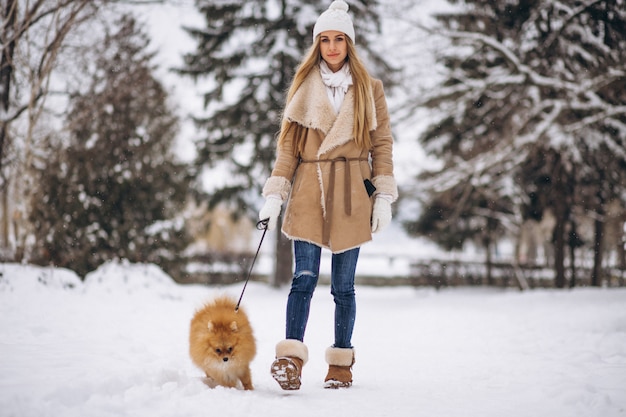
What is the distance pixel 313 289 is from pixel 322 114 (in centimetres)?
113

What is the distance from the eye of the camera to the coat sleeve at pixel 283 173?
316 centimetres

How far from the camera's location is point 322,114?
3.15 meters

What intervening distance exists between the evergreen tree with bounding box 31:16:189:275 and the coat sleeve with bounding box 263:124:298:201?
6978 millimetres

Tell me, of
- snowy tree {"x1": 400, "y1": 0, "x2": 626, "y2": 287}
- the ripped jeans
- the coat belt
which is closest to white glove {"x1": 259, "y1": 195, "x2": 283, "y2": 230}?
the ripped jeans

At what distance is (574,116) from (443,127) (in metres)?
3.18

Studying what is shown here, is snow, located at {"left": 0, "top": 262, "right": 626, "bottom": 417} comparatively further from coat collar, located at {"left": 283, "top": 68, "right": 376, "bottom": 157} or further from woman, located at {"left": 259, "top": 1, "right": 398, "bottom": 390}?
coat collar, located at {"left": 283, "top": 68, "right": 376, "bottom": 157}

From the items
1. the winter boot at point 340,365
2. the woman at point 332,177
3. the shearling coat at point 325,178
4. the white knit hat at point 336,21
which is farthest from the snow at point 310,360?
the white knit hat at point 336,21

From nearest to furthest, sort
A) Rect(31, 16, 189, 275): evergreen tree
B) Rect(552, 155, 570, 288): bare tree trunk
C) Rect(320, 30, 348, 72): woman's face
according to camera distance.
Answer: Rect(320, 30, 348, 72): woman's face < Rect(31, 16, 189, 275): evergreen tree < Rect(552, 155, 570, 288): bare tree trunk

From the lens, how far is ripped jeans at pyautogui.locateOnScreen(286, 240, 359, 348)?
304cm

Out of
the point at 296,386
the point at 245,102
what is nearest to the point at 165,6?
the point at 245,102

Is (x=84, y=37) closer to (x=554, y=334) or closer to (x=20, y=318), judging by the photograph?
(x=20, y=318)

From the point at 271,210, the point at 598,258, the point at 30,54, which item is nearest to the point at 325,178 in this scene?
the point at 271,210

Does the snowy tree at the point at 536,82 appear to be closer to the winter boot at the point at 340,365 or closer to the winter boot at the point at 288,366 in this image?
the winter boot at the point at 340,365

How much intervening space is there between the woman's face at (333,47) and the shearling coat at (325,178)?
16 cm
